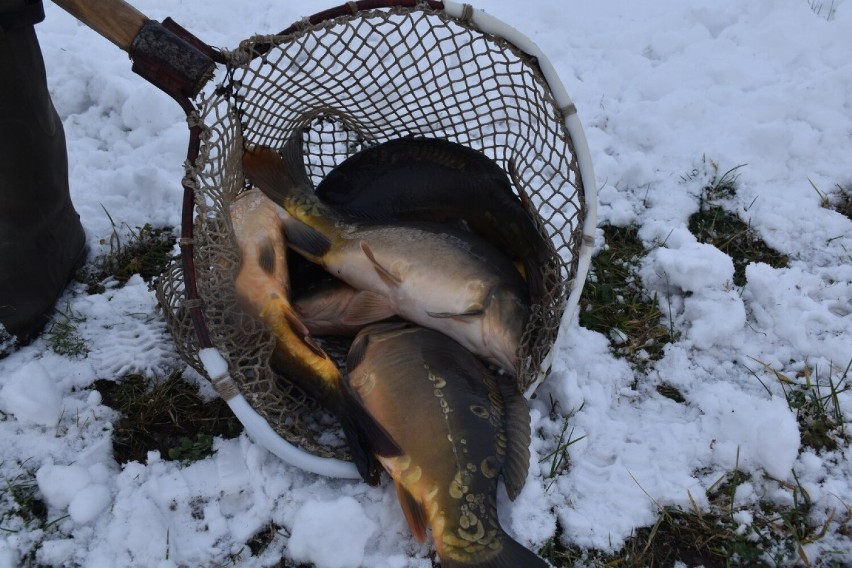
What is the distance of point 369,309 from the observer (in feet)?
7.06

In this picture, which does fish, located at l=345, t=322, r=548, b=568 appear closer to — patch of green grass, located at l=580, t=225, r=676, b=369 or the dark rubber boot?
patch of green grass, located at l=580, t=225, r=676, b=369

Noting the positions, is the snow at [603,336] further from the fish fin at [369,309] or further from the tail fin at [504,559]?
the fish fin at [369,309]

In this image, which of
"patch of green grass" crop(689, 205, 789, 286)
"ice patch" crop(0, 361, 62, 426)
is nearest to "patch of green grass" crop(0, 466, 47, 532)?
"ice patch" crop(0, 361, 62, 426)

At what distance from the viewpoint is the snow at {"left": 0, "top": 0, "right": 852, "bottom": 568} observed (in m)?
1.79

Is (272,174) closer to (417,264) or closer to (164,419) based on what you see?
(417,264)

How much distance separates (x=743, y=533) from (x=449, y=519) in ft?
2.60

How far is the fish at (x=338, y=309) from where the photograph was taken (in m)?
2.15

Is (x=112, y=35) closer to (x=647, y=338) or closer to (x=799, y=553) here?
(x=647, y=338)

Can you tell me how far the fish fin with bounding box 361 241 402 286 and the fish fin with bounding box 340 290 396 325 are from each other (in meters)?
0.06

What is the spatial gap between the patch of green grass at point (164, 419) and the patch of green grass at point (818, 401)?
1.63m

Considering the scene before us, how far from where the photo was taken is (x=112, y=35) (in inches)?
66.2

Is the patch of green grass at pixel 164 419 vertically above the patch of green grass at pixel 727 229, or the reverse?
the patch of green grass at pixel 727 229

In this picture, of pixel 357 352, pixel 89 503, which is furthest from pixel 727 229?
pixel 89 503

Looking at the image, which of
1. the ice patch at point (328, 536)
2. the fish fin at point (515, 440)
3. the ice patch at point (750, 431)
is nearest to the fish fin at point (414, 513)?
the ice patch at point (328, 536)
